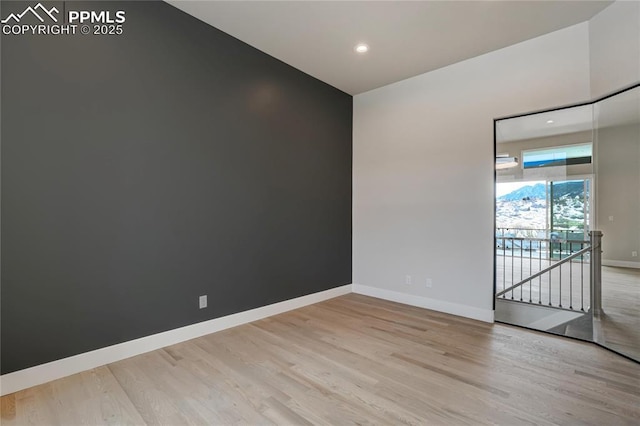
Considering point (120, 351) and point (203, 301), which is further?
point (203, 301)

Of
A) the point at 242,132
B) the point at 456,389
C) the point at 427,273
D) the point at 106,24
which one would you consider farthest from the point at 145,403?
the point at 427,273

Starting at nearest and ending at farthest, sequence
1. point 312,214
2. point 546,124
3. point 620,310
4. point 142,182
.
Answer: point 142,182, point 620,310, point 546,124, point 312,214

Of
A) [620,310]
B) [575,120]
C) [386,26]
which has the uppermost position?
[386,26]

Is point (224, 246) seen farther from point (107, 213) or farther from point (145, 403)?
point (145, 403)

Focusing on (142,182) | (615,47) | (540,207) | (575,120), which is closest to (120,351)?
(142,182)

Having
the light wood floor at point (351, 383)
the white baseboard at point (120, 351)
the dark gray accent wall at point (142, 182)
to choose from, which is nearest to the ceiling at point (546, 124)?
the light wood floor at point (351, 383)

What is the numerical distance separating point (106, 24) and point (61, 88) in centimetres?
69

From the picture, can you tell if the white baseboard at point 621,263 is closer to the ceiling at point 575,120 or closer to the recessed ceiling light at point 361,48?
the ceiling at point 575,120

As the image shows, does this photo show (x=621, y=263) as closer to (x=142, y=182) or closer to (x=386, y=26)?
(x=386, y=26)

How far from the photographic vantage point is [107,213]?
2.50m

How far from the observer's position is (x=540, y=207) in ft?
11.4

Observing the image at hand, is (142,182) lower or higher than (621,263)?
higher

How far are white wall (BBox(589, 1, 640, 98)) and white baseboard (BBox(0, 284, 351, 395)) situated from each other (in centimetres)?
416

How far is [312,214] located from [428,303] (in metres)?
2.02
